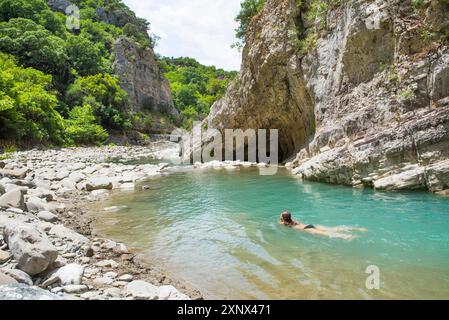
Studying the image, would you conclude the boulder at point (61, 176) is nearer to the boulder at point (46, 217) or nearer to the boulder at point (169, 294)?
the boulder at point (46, 217)

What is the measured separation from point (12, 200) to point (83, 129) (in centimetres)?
3569

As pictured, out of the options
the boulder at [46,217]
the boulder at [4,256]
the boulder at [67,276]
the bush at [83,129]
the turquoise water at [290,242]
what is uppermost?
the bush at [83,129]

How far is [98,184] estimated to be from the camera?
14.4 meters

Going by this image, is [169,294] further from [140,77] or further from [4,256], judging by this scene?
[140,77]

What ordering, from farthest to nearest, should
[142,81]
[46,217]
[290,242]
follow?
[142,81] → [46,217] → [290,242]

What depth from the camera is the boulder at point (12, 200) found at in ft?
25.5

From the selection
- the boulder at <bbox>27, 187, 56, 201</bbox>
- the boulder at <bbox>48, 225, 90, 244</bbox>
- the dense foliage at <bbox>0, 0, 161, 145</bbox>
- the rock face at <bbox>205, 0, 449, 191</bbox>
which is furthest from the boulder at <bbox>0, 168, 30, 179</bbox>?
the dense foliage at <bbox>0, 0, 161, 145</bbox>

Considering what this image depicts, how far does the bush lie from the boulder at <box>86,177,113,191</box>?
2713 cm

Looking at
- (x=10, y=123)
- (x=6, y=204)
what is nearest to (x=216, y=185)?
(x=6, y=204)

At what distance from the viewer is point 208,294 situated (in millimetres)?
5125

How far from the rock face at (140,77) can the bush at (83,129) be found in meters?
17.0

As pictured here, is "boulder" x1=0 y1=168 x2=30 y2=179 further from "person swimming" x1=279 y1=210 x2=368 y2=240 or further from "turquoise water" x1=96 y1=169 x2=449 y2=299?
"person swimming" x1=279 y1=210 x2=368 y2=240

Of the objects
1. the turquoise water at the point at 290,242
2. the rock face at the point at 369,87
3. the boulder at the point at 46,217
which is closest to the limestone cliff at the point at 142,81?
the rock face at the point at 369,87

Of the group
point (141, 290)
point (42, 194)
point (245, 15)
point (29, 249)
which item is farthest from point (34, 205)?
point (245, 15)
